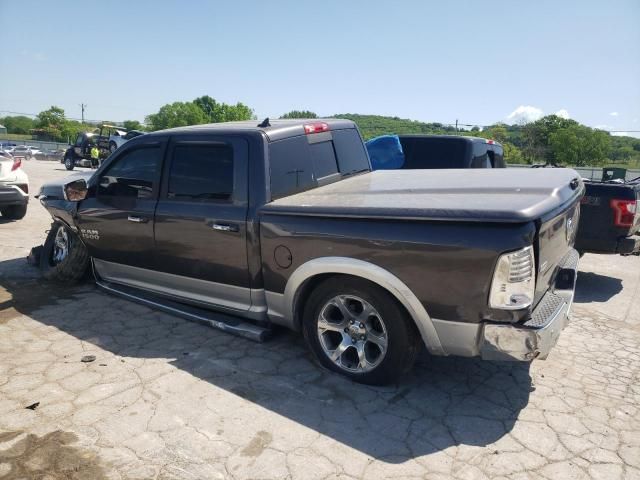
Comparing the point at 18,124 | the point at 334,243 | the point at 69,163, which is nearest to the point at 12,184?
the point at 334,243

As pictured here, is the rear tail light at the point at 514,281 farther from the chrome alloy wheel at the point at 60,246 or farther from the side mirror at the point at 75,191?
the chrome alloy wheel at the point at 60,246

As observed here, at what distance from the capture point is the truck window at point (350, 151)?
443cm

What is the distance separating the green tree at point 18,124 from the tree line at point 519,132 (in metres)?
0.25

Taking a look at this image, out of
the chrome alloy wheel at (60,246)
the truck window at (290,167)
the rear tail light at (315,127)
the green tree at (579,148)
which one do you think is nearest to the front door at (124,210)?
the chrome alloy wheel at (60,246)

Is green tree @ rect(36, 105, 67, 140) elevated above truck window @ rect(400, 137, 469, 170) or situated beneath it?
elevated above

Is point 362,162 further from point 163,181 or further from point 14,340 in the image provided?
point 14,340

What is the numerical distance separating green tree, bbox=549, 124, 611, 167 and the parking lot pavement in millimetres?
72507

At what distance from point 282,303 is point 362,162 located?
1921mm

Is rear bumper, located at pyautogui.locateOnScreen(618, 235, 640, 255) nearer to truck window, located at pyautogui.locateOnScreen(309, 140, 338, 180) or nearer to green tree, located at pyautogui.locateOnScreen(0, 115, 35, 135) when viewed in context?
truck window, located at pyautogui.locateOnScreen(309, 140, 338, 180)

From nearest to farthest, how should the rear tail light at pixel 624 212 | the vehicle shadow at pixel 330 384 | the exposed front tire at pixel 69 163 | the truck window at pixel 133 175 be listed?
1. the vehicle shadow at pixel 330 384
2. the truck window at pixel 133 175
3. the rear tail light at pixel 624 212
4. the exposed front tire at pixel 69 163

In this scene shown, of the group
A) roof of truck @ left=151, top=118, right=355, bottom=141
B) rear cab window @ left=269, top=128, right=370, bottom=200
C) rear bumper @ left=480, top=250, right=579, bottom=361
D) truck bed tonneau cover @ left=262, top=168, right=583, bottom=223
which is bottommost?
rear bumper @ left=480, top=250, right=579, bottom=361

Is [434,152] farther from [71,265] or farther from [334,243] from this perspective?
[71,265]

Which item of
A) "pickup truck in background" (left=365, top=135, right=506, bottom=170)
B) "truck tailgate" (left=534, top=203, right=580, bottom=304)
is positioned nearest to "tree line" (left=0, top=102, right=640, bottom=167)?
"pickup truck in background" (left=365, top=135, right=506, bottom=170)

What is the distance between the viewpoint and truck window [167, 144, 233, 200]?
148 inches
